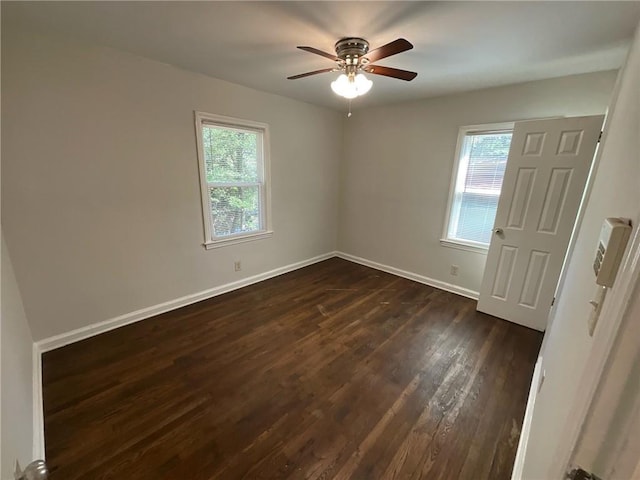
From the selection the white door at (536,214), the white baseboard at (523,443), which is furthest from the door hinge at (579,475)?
the white door at (536,214)

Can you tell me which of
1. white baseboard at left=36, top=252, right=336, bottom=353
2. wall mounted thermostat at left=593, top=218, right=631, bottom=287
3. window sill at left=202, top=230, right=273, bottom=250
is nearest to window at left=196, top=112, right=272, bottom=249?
window sill at left=202, top=230, right=273, bottom=250

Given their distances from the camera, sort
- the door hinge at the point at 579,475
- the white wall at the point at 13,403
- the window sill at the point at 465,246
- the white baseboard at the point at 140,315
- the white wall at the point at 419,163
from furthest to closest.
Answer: the window sill at the point at 465,246 < the white wall at the point at 419,163 < the white baseboard at the point at 140,315 < the white wall at the point at 13,403 < the door hinge at the point at 579,475

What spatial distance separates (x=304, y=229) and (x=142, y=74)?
101 inches

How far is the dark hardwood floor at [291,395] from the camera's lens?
1.46m

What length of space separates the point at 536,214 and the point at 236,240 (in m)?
3.20

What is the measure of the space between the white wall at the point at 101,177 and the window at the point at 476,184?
2.39 m

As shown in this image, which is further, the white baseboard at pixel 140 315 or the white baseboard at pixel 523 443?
the white baseboard at pixel 140 315

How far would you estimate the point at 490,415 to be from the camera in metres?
1.76

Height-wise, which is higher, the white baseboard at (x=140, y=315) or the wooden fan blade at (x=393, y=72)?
the wooden fan blade at (x=393, y=72)

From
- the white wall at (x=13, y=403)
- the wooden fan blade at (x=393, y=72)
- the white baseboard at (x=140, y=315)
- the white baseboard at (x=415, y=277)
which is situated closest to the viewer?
the white wall at (x=13, y=403)

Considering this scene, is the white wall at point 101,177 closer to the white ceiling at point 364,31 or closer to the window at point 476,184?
Result: the white ceiling at point 364,31

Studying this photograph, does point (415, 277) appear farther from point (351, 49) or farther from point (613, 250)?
point (613, 250)

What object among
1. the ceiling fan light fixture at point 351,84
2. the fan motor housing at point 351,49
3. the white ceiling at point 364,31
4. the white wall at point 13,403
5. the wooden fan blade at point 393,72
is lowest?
the white wall at point 13,403

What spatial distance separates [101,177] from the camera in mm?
2252
